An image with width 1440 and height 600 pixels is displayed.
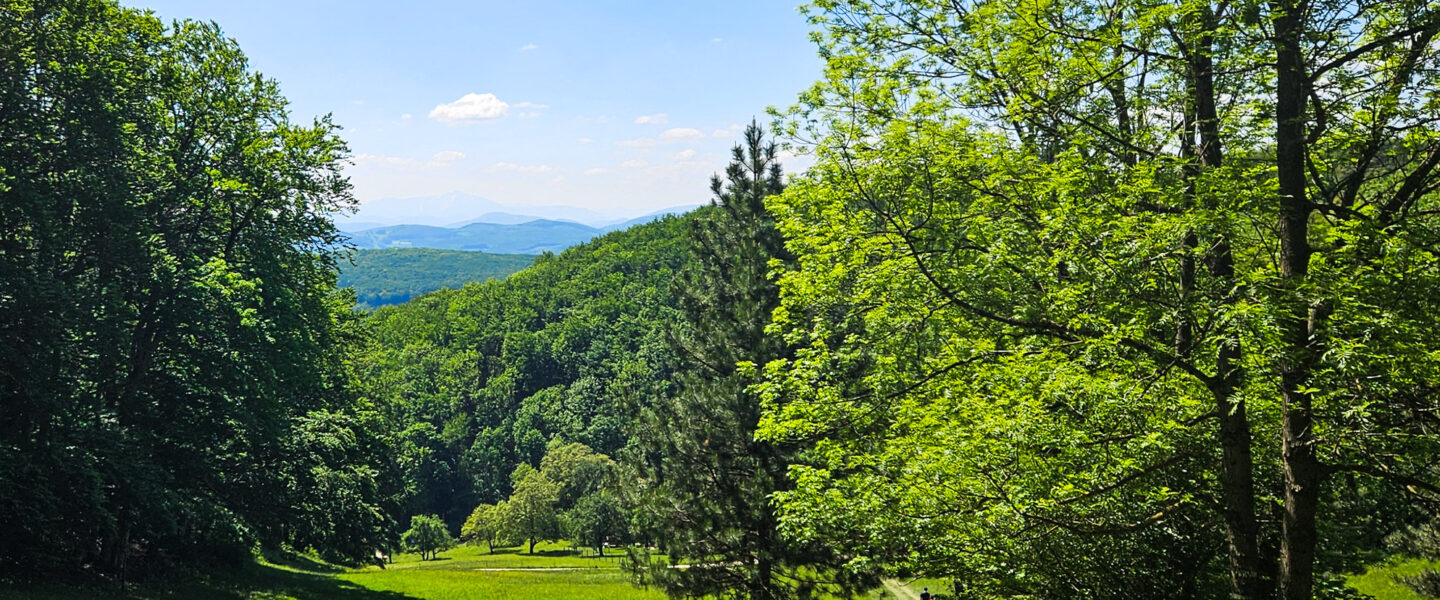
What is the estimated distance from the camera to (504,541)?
7800 cm

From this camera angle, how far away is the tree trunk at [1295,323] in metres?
8.41

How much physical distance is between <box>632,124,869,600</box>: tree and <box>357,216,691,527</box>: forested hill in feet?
201

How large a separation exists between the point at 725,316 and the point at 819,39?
1073cm

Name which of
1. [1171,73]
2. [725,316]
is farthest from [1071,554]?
[725,316]

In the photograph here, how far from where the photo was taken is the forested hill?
107 meters

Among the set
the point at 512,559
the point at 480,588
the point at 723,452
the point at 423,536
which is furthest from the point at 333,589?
the point at 423,536

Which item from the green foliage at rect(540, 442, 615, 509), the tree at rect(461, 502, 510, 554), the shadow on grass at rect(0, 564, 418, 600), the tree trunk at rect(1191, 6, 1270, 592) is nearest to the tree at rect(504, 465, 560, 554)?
the tree at rect(461, 502, 510, 554)

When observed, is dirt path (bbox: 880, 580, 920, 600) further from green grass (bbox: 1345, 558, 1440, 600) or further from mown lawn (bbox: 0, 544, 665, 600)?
green grass (bbox: 1345, 558, 1440, 600)

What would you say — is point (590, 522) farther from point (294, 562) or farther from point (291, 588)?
point (291, 588)

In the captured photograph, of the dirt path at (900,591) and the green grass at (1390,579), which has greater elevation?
the green grass at (1390,579)

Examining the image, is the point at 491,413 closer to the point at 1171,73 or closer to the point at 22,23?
the point at 22,23

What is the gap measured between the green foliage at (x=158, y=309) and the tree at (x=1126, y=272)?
16.2 m

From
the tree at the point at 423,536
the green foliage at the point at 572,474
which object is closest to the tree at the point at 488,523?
the tree at the point at 423,536

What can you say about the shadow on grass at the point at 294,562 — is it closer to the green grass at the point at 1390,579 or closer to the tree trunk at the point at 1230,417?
the tree trunk at the point at 1230,417
